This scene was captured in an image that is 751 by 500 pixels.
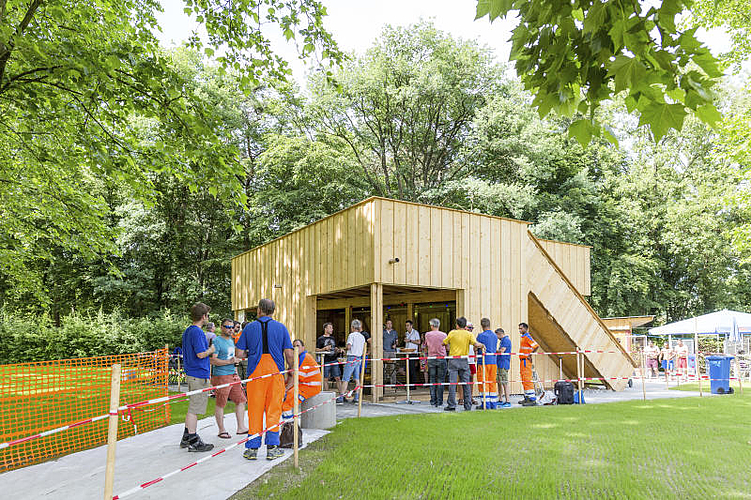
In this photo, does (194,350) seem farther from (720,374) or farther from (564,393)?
(720,374)

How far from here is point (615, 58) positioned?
3158 millimetres

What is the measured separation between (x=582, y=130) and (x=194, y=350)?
5.21 metres

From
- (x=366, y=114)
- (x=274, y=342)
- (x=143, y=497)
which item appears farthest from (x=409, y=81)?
(x=143, y=497)

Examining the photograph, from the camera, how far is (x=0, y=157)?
1363cm

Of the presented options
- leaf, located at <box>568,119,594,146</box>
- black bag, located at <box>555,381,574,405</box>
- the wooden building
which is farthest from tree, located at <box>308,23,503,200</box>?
leaf, located at <box>568,119,594,146</box>

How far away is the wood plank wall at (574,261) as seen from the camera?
58.0 ft

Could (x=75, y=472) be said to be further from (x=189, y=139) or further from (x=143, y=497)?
(x=189, y=139)

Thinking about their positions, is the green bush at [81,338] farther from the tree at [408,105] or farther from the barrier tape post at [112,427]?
the barrier tape post at [112,427]

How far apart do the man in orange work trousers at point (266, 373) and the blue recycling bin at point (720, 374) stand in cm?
1395

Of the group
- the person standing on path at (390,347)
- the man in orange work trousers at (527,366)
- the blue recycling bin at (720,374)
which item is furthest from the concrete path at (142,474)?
the blue recycling bin at (720,374)

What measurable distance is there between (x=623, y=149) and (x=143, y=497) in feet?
117

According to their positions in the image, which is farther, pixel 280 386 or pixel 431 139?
pixel 431 139

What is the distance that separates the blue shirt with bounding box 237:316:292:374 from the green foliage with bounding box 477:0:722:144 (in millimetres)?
3750

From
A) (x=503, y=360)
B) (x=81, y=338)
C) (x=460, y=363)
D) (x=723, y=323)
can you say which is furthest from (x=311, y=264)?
(x=723, y=323)
